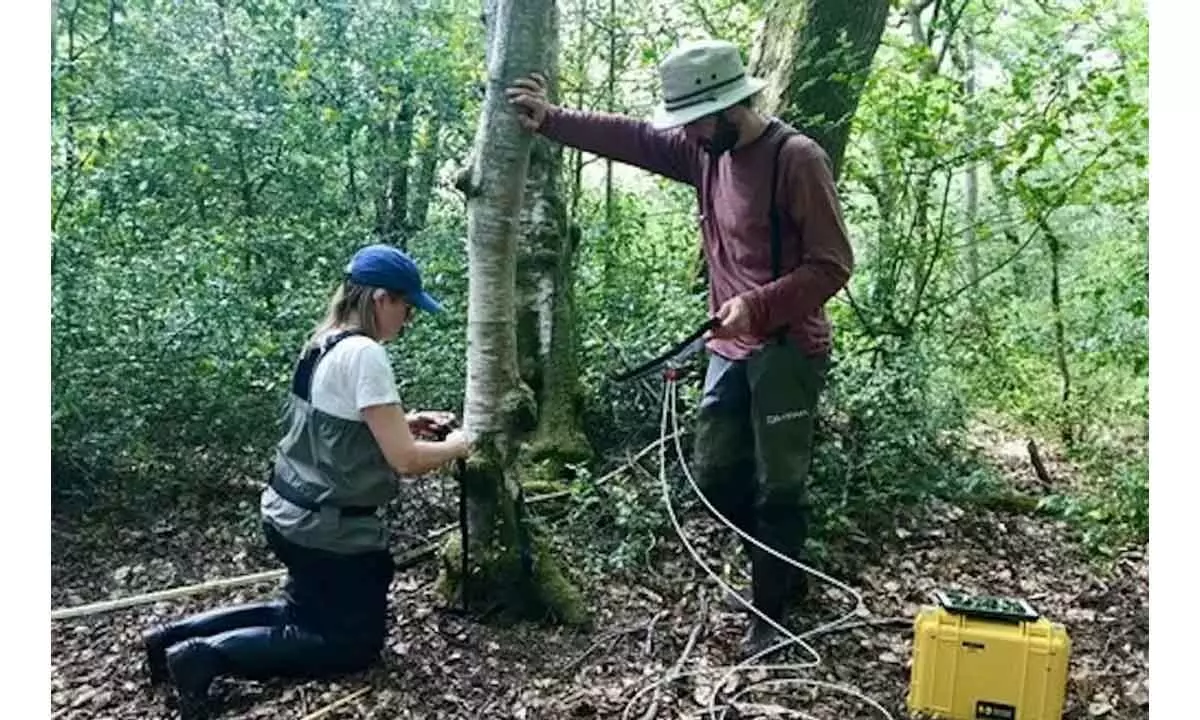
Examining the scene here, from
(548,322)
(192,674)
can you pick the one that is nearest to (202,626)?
(192,674)

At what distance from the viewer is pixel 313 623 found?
2244 mm

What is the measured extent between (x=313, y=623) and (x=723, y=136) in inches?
54.5

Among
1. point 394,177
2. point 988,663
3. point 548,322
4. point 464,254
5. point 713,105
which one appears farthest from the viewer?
point 394,177


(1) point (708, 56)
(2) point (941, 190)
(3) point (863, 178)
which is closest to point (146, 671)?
(1) point (708, 56)

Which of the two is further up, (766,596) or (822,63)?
(822,63)

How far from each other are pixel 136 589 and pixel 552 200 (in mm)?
1621

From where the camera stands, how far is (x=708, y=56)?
2299mm

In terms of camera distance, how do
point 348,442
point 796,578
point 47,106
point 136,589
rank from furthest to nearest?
point 136,589 < point 796,578 < point 348,442 < point 47,106

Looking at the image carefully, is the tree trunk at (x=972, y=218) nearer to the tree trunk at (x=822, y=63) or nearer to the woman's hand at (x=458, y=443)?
the tree trunk at (x=822, y=63)

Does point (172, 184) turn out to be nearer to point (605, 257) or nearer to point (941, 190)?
point (605, 257)

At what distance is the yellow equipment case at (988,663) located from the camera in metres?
2.03

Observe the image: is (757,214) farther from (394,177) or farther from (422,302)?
(394,177)

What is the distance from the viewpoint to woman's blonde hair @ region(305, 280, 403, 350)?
2.21 m

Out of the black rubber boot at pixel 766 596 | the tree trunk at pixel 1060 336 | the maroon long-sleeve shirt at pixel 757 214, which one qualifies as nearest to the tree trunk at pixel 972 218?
the tree trunk at pixel 1060 336
